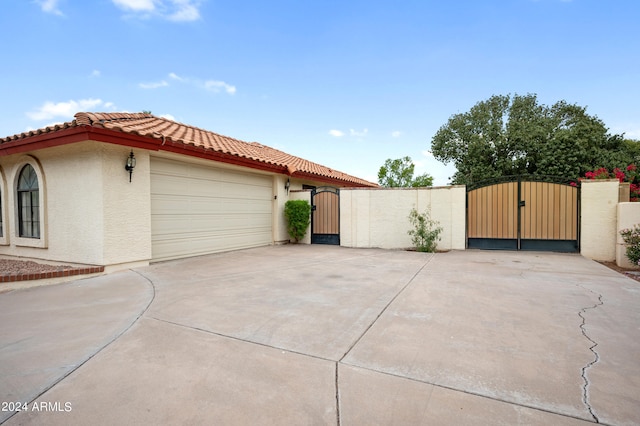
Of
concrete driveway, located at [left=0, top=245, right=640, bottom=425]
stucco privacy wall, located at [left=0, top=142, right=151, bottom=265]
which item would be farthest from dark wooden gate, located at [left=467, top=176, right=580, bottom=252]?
stucco privacy wall, located at [left=0, top=142, right=151, bottom=265]

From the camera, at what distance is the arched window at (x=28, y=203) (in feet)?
24.0

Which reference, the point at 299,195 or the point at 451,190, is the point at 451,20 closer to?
the point at 451,190

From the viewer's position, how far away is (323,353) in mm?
2678

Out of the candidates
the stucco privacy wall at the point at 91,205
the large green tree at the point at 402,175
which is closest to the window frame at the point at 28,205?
the stucco privacy wall at the point at 91,205

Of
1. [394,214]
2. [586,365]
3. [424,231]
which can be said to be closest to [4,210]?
[394,214]

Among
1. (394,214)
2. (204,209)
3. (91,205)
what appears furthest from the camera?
(394,214)

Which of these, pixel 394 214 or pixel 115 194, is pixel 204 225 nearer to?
pixel 115 194

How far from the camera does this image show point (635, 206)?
23.6 ft

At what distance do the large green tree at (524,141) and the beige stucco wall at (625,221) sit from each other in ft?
54.2

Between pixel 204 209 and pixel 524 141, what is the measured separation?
24220 millimetres

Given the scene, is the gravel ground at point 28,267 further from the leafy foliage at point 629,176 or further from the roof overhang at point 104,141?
the leafy foliage at point 629,176

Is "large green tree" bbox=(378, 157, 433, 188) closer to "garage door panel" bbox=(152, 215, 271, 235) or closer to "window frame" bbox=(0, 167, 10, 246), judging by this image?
"garage door panel" bbox=(152, 215, 271, 235)

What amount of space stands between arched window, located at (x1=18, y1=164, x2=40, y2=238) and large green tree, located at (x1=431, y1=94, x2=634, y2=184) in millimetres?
26667

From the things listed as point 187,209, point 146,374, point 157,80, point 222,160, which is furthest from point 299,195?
point 146,374
